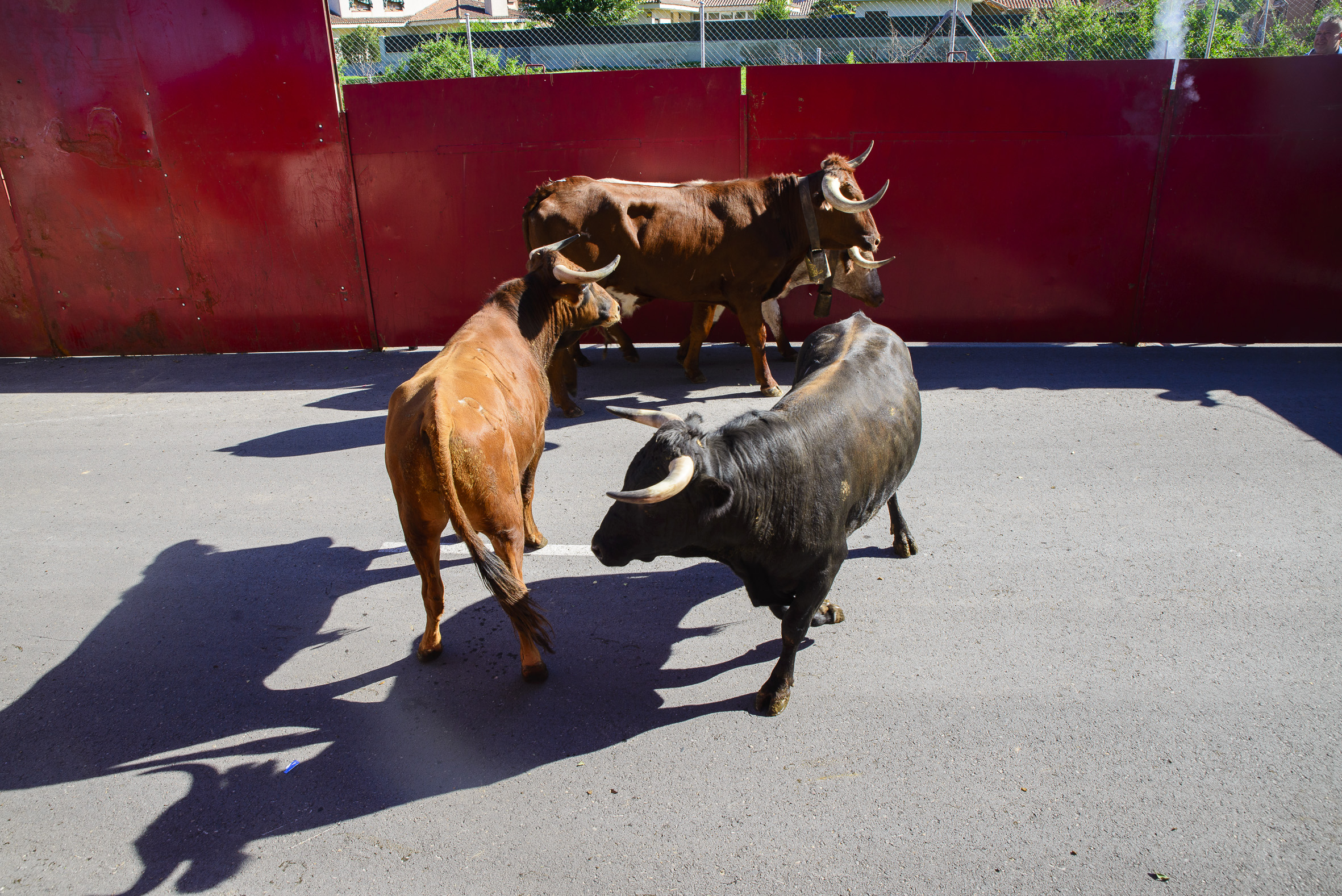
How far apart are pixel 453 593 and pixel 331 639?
24.5 inches

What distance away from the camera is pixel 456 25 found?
1016 inches

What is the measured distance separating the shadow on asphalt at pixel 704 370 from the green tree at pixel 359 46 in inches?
263

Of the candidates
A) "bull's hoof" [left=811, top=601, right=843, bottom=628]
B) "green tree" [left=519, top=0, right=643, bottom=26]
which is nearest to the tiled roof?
"green tree" [left=519, top=0, right=643, bottom=26]

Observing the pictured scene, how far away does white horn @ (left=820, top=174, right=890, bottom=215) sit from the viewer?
6.51 metres

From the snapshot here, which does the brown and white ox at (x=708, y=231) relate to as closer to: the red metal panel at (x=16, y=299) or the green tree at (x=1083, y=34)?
the red metal panel at (x=16, y=299)

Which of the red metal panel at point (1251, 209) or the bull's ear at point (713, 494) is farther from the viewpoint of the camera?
the red metal panel at point (1251, 209)

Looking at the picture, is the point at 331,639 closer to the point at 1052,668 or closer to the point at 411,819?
A: the point at 411,819

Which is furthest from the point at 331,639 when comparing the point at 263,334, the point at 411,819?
the point at 263,334

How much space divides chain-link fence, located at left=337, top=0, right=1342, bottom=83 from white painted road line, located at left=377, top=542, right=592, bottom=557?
7102 mm

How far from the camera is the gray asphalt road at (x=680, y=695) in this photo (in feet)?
8.57

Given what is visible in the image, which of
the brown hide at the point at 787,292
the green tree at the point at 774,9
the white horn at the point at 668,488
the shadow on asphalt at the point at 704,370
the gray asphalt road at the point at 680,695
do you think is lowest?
the gray asphalt road at the point at 680,695

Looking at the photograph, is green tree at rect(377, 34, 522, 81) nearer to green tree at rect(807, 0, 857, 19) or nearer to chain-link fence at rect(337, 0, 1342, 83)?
chain-link fence at rect(337, 0, 1342, 83)

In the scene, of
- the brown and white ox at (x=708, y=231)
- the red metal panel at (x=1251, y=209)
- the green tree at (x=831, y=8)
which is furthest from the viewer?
the green tree at (x=831, y=8)

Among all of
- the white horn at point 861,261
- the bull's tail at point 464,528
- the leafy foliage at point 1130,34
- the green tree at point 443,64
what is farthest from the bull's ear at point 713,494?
the green tree at point 443,64
